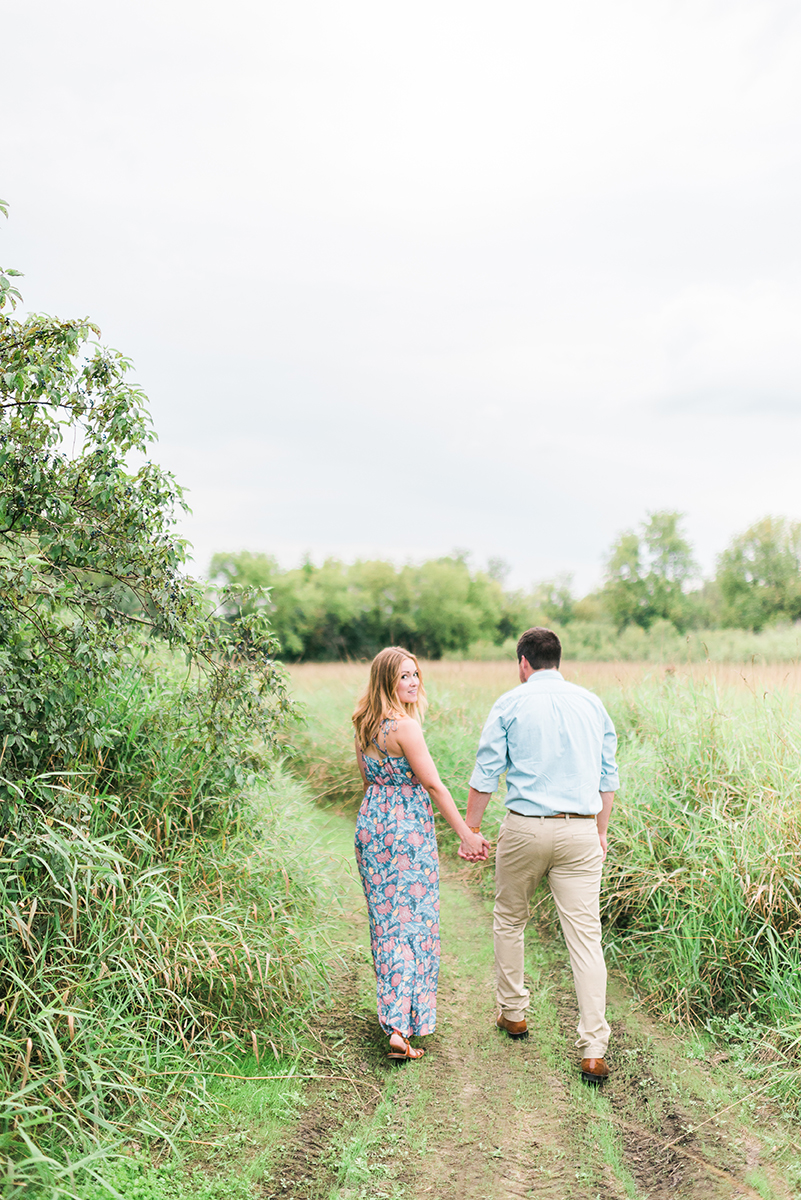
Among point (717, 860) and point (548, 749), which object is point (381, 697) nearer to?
point (548, 749)

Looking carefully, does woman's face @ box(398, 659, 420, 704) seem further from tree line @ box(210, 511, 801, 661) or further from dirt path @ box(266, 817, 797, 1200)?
tree line @ box(210, 511, 801, 661)

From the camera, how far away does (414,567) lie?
3638 centimetres

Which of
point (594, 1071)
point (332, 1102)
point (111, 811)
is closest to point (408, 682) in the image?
point (111, 811)

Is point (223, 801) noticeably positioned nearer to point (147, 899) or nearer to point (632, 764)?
point (147, 899)

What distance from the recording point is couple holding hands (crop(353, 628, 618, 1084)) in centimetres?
354

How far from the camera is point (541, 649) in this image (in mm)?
3732

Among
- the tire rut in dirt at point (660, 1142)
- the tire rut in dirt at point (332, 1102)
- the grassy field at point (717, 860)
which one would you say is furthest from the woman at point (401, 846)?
the grassy field at point (717, 860)

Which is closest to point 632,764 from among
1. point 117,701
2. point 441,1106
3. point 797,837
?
point 797,837

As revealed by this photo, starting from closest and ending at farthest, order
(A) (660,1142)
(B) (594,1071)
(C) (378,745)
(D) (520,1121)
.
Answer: (A) (660,1142)
(D) (520,1121)
(B) (594,1071)
(C) (378,745)

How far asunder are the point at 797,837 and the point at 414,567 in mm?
32552

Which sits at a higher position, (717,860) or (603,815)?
→ (603,815)

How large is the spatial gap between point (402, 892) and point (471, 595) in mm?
33828

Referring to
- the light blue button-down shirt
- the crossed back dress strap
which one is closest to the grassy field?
the light blue button-down shirt

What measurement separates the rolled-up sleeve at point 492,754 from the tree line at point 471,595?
70.0ft
